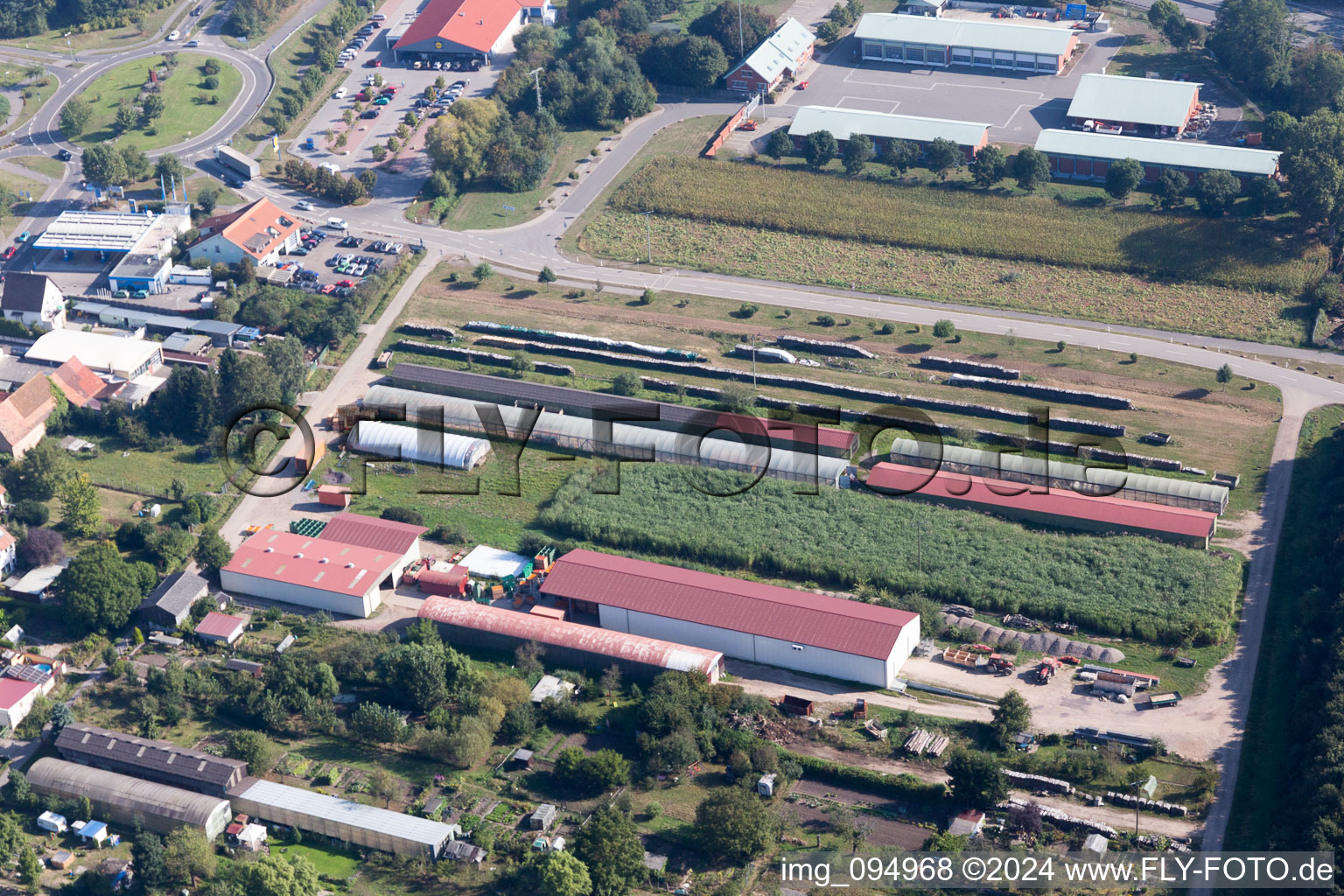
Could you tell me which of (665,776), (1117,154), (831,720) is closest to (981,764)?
(831,720)

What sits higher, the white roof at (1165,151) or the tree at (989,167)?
the white roof at (1165,151)

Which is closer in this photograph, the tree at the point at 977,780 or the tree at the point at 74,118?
the tree at the point at 977,780

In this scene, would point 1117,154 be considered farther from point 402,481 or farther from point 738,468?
point 402,481

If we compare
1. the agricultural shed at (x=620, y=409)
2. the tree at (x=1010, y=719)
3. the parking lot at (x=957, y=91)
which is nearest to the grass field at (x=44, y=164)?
the agricultural shed at (x=620, y=409)

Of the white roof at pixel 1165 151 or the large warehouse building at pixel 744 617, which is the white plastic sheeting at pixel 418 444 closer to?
the large warehouse building at pixel 744 617

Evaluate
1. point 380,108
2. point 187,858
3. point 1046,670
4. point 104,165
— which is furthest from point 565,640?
point 380,108

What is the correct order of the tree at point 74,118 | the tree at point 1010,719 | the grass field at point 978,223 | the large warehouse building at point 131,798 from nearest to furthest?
the large warehouse building at point 131,798, the tree at point 1010,719, the grass field at point 978,223, the tree at point 74,118

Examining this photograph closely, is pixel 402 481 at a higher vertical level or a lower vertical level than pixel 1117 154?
lower
